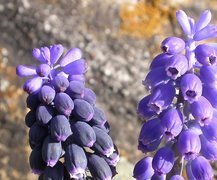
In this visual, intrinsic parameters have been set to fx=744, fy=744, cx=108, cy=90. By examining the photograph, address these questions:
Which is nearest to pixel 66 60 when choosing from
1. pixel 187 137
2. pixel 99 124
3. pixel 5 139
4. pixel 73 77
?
pixel 73 77

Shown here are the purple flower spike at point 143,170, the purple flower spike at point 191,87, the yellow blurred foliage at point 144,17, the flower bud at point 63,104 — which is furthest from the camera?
the yellow blurred foliage at point 144,17

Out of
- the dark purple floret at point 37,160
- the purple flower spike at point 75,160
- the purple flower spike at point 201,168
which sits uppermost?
the dark purple floret at point 37,160

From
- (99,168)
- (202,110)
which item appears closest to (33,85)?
(99,168)

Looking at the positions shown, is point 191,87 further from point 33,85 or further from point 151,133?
point 33,85

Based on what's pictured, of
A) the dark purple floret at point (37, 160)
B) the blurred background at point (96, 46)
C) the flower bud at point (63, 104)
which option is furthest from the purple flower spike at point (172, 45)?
the blurred background at point (96, 46)

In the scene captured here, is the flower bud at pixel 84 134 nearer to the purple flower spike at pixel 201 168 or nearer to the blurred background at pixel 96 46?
the purple flower spike at pixel 201 168

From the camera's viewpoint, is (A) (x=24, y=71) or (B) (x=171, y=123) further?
(A) (x=24, y=71)
